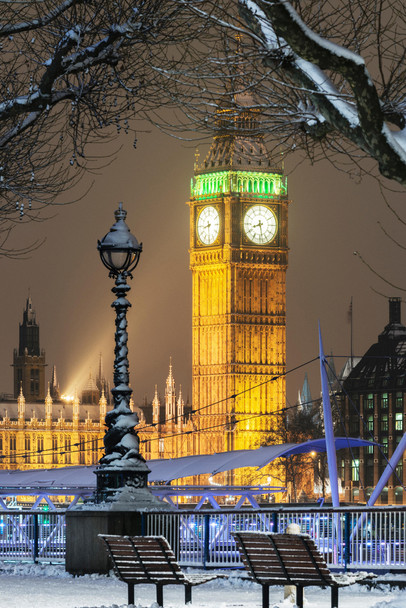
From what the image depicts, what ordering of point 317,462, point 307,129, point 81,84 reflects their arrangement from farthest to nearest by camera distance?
point 317,462, point 81,84, point 307,129

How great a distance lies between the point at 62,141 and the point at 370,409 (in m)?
133

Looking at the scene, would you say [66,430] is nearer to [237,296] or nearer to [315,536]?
[237,296]

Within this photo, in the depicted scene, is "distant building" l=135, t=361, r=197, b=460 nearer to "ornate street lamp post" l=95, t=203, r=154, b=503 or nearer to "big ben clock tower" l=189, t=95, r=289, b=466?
"big ben clock tower" l=189, t=95, r=289, b=466

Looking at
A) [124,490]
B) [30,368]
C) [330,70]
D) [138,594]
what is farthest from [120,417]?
[30,368]

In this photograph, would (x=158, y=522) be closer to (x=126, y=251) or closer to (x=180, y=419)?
(x=126, y=251)

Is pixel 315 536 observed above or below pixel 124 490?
below

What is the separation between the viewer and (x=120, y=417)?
86.7 feet

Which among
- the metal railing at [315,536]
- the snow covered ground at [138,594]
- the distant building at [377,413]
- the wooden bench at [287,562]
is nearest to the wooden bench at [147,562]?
the snow covered ground at [138,594]

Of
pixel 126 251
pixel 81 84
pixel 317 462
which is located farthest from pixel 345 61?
pixel 317 462

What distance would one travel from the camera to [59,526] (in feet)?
97.5

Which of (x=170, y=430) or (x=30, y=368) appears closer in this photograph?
(x=170, y=430)

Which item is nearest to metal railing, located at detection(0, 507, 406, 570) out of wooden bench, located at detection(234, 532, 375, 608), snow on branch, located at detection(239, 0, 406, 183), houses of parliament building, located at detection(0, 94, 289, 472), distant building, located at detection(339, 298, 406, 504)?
wooden bench, located at detection(234, 532, 375, 608)

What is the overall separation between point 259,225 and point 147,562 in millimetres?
123944

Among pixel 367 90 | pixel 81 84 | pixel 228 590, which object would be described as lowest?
pixel 228 590
